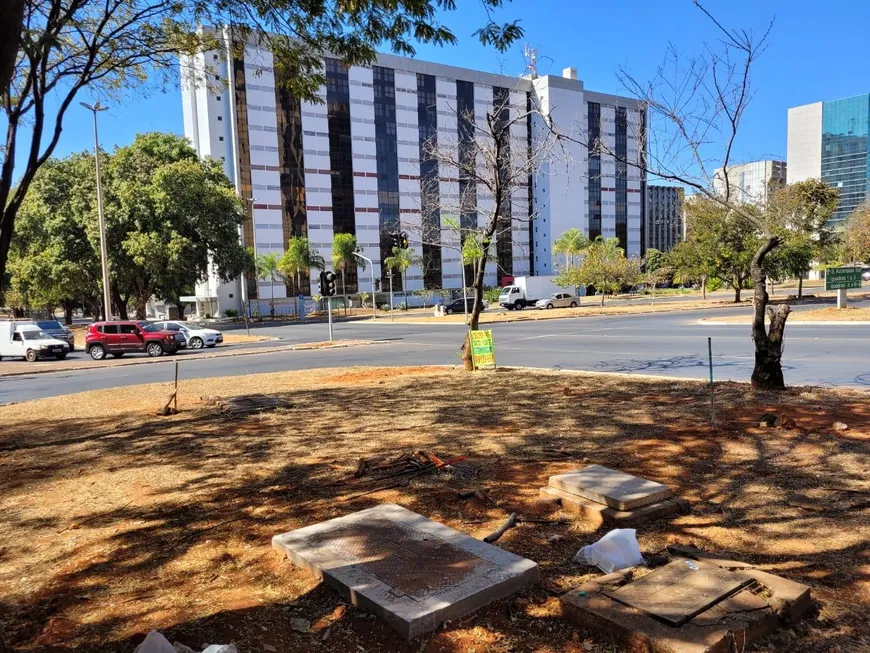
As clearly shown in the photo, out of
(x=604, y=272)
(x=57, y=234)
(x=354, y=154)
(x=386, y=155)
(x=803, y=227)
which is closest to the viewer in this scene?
(x=803, y=227)

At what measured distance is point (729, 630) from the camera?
274 centimetres

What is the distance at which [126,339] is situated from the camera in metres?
25.0

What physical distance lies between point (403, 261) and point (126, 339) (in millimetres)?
44688

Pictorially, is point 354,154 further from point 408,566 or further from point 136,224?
point 408,566

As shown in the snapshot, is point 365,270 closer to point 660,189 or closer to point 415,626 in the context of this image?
point 415,626

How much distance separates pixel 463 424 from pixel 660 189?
6060 inches

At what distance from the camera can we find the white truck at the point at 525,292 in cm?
5419

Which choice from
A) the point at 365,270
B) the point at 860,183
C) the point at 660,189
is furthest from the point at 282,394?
the point at 660,189

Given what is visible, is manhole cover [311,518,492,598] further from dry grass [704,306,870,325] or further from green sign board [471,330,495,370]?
dry grass [704,306,870,325]

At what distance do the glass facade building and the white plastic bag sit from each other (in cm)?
7916

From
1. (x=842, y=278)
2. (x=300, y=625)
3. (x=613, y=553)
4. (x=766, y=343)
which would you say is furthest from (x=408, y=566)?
(x=842, y=278)

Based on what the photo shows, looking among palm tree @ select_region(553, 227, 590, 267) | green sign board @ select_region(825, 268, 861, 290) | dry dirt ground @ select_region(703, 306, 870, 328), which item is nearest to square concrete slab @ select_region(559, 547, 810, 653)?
dry dirt ground @ select_region(703, 306, 870, 328)

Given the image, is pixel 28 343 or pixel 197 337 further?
pixel 197 337

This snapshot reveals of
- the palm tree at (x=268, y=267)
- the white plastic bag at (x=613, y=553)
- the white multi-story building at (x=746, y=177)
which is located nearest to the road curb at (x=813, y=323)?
the white multi-story building at (x=746, y=177)
